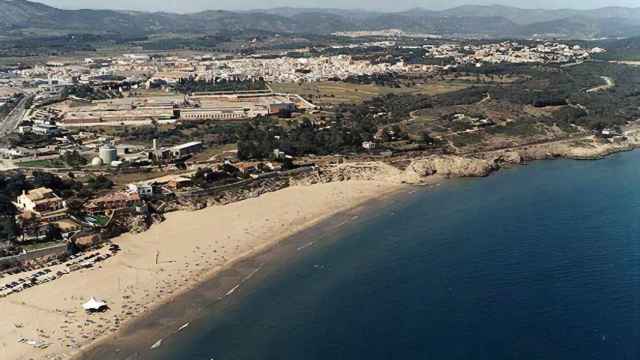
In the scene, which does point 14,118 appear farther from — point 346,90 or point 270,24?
point 270,24

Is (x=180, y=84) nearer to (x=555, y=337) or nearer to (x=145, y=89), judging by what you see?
(x=145, y=89)

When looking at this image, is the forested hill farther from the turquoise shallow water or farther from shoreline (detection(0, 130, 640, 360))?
the turquoise shallow water

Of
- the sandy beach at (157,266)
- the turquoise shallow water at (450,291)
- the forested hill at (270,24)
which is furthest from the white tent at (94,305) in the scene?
the forested hill at (270,24)

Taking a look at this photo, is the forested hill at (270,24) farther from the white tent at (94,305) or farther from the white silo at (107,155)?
the white tent at (94,305)

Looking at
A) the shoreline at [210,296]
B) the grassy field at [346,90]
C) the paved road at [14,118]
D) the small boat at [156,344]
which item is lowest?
the small boat at [156,344]

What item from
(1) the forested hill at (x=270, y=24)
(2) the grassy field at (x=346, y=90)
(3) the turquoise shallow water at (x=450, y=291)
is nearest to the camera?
(3) the turquoise shallow water at (x=450, y=291)

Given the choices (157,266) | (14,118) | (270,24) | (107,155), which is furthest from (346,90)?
(270,24)
